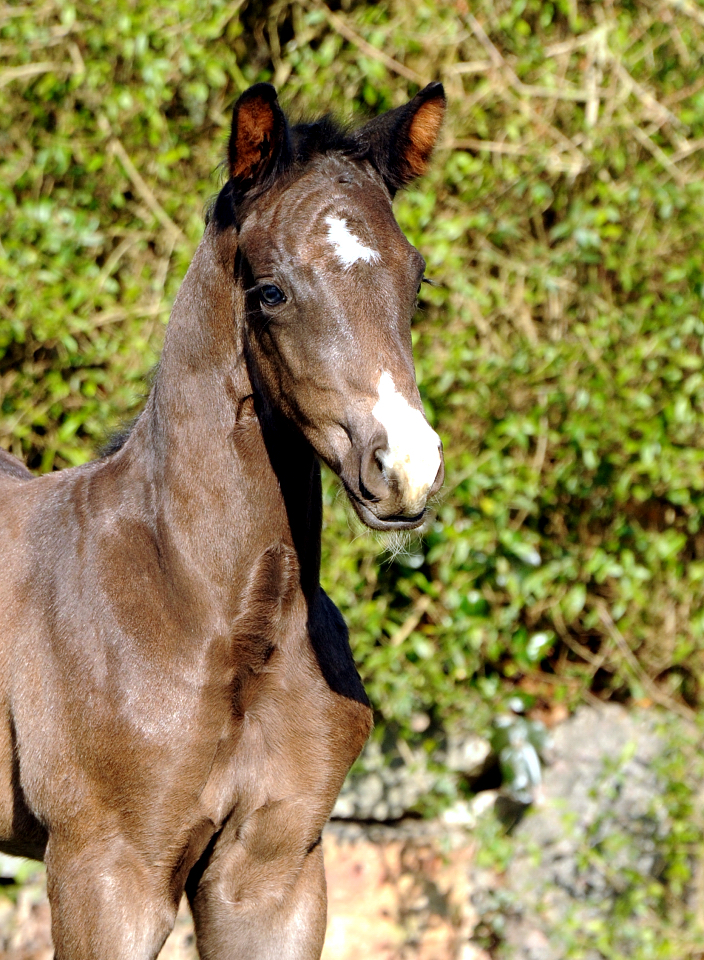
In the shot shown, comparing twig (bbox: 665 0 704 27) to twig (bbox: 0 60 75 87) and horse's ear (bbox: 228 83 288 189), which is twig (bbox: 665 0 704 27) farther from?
horse's ear (bbox: 228 83 288 189)

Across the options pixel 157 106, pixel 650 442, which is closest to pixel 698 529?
pixel 650 442

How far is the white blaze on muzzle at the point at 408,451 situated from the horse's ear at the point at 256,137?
61 cm

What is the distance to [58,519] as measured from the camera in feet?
8.34

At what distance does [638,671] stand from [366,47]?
9.48 feet

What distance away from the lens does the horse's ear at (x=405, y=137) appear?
2.35 metres

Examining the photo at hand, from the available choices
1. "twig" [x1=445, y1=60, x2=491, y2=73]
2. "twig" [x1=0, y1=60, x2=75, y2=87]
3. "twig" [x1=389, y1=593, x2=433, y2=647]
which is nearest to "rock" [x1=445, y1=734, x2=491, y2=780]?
"twig" [x1=389, y1=593, x2=433, y2=647]

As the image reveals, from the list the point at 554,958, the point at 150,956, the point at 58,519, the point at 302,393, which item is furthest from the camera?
the point at 554,958

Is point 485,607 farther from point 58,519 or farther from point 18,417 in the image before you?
point 58,519

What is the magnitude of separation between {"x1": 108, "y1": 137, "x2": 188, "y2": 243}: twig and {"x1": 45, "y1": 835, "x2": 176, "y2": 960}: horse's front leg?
3.05 meters

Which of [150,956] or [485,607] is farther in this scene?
[485,607]

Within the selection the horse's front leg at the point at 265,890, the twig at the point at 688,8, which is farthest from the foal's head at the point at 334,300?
the twig at the point at 688,8

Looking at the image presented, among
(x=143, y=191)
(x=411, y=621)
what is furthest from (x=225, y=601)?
(x=143, y=191)

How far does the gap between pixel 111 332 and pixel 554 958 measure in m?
3.11

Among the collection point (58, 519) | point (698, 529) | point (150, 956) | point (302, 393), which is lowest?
point (698, 529)
